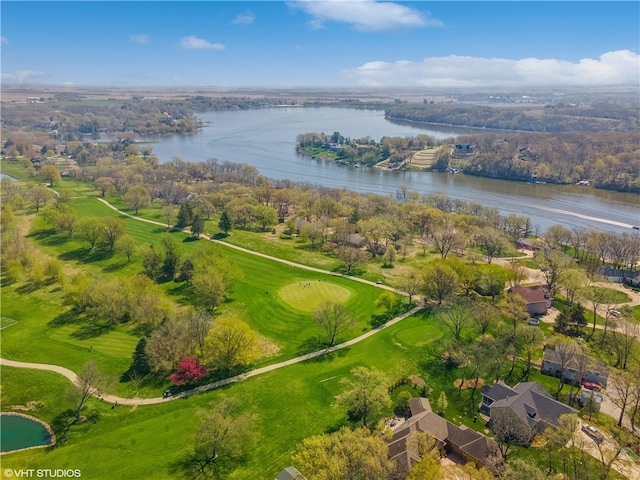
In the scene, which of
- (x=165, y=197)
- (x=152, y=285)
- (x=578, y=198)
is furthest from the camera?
(x=578, y=198)

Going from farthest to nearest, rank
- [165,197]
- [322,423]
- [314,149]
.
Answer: [314,149] → [165,197] → [322,423]

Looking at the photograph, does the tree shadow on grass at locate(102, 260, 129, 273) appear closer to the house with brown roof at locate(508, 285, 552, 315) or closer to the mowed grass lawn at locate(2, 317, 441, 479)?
the mowed grass lawn at locate(2, 317, 441, 479)

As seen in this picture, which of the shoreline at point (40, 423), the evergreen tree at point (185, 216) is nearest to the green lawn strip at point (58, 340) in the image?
the shoreline at point (40, 423)

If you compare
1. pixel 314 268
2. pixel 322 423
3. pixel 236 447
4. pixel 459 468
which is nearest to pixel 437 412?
pixel 459 468

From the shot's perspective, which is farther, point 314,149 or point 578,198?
point 314,149

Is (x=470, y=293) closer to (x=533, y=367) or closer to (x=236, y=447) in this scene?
(x=533, y=367)

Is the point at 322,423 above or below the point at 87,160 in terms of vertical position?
below
